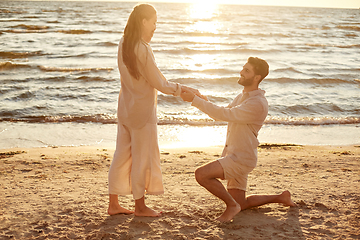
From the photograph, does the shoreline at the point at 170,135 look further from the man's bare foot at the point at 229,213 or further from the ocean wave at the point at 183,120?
the man's bare foot at the point at 229,213

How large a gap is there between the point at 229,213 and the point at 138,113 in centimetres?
141

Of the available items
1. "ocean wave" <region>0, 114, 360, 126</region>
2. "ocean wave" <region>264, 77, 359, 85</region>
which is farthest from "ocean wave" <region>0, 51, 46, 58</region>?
"ocean wave" <region>264, 77, 359, 85</region>

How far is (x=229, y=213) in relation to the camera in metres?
3.65

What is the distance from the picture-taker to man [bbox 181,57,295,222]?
11.8 feet

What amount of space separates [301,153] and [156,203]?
373 cm

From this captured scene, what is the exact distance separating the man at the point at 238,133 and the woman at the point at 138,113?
44 centimetres

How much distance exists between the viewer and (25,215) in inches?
145

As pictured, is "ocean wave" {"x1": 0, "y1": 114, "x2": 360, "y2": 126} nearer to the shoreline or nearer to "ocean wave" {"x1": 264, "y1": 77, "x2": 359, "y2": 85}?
the shoreline

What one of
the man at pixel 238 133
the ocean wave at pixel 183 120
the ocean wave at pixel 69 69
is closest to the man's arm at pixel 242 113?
the man at pixel 238 133

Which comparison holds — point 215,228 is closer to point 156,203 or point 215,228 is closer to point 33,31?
point 156,203

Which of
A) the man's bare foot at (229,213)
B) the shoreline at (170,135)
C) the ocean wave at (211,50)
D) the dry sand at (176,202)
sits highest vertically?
the ocean wave at (211,50)

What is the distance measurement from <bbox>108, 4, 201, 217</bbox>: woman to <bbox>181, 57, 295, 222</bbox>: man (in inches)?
17.4

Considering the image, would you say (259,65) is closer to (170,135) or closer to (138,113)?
(138,113)

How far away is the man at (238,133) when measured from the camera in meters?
3.59
